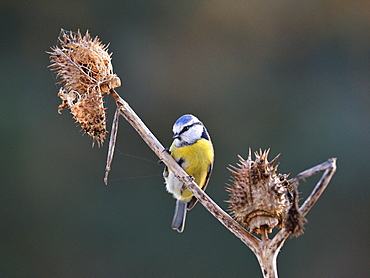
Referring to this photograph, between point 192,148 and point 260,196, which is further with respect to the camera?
point 192,148

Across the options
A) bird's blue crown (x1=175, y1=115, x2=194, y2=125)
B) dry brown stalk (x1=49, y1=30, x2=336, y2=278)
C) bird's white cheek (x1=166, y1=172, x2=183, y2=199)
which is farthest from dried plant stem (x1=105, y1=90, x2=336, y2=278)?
bird's white cheek (x1=166, y1=172, x2=183, y2=199)

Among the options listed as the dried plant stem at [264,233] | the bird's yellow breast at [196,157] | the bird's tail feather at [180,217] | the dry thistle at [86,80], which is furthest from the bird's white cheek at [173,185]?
the dried plant stem at [264,233]

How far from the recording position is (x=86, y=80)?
1.27 m

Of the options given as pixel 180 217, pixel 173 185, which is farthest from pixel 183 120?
pixel 180 217

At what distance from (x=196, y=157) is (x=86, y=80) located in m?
1.14

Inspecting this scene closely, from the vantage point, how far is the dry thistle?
121cm

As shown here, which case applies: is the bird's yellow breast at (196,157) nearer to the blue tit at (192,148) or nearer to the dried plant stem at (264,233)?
the blue tit at (192,148)

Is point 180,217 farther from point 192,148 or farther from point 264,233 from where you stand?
point 264,233

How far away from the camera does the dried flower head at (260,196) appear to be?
1004 mm

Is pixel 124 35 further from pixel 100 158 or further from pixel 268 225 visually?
pixel 268 225

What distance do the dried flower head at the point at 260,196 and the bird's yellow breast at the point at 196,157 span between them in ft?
4.03

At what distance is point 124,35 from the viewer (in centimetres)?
445

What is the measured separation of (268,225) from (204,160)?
1.36m

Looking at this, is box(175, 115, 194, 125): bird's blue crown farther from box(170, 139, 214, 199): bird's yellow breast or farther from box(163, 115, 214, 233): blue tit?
box(170, 139, 214, 199): bird's yellow breast
